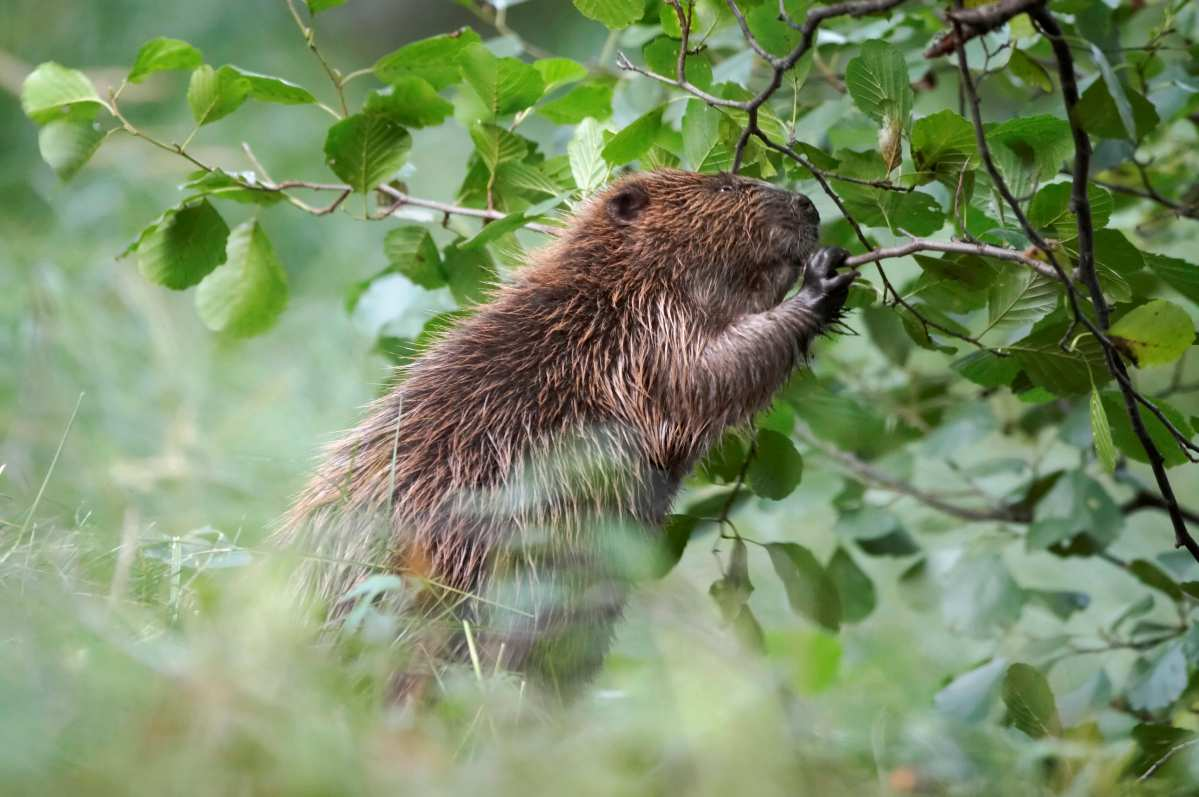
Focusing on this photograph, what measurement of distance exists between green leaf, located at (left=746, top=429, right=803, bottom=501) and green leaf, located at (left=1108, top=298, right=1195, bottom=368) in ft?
2.74

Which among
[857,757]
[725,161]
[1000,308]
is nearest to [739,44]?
[725,161]

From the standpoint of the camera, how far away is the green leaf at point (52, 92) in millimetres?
2217

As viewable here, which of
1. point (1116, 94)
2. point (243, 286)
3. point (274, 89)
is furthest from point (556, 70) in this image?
point (1116, 94)

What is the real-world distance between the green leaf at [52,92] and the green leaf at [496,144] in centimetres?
67

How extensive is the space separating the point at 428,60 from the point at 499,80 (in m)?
0.15

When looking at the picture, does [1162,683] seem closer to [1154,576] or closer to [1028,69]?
[1154,576]

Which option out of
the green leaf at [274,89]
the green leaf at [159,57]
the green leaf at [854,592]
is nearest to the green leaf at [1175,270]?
the green leaf at [854,592]

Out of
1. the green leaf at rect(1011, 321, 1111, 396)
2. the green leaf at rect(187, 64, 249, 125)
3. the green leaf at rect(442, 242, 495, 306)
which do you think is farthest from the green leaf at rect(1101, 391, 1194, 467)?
the green leaf at rect(187, 64, 249, 125)

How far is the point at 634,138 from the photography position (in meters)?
2.21

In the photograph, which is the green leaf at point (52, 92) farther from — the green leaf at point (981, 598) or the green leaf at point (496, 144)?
the green leaf at point (981, 598)

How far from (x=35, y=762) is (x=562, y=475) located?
1175 mm

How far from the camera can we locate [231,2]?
697cm

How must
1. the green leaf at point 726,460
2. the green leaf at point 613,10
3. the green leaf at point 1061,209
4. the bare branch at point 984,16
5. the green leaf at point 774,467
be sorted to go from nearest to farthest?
→ 1. the bare branch at point 984,16
2. the green leaf at point 1061,209
3. the green leaf at point 613,10
4. the green leaf at point 774,467
5. the green leaf at point 726,460

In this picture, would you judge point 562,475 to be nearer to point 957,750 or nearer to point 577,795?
point 957,750
